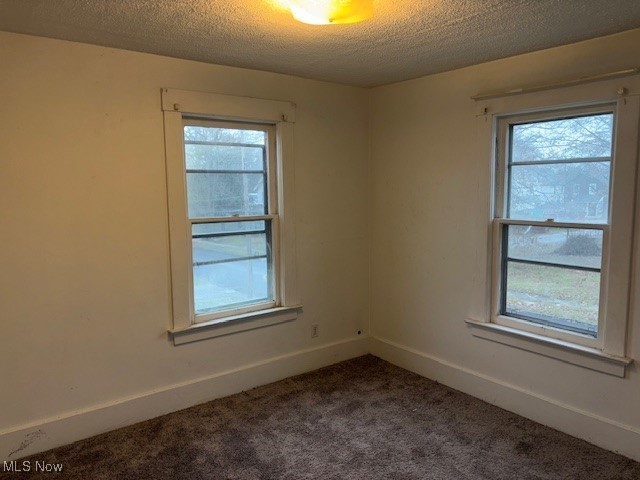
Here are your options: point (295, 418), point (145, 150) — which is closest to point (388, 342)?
point (295, 418)

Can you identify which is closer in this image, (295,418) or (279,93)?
(295,418)

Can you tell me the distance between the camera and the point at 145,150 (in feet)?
9.31

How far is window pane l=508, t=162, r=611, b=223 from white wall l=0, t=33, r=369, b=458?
1.73 metres

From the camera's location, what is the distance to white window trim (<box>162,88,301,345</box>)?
2928 mm

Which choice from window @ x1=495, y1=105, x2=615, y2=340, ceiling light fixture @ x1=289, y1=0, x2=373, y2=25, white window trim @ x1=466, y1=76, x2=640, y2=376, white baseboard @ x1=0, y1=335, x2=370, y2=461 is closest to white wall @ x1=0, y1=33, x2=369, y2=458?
white baseboard @ x1=0, y1=335, x2=370, y2=461

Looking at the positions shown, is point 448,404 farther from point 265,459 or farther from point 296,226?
point 296,226

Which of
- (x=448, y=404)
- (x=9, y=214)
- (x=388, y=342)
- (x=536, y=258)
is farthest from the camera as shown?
(x=388, y=342)

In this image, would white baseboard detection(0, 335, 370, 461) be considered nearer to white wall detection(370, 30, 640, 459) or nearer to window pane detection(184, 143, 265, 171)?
white wall detection(370, 30, 640, 459)

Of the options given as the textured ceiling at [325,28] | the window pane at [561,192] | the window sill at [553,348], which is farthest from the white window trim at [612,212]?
the textured ceiling at [325,28]

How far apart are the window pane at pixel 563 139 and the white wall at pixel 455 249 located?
0.24m

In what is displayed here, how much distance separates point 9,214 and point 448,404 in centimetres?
287

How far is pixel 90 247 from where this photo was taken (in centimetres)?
270

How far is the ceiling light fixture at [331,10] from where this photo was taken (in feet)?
5.72

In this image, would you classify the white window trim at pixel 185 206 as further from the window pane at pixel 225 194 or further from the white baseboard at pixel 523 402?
the white baseboard at pixel 523 402
